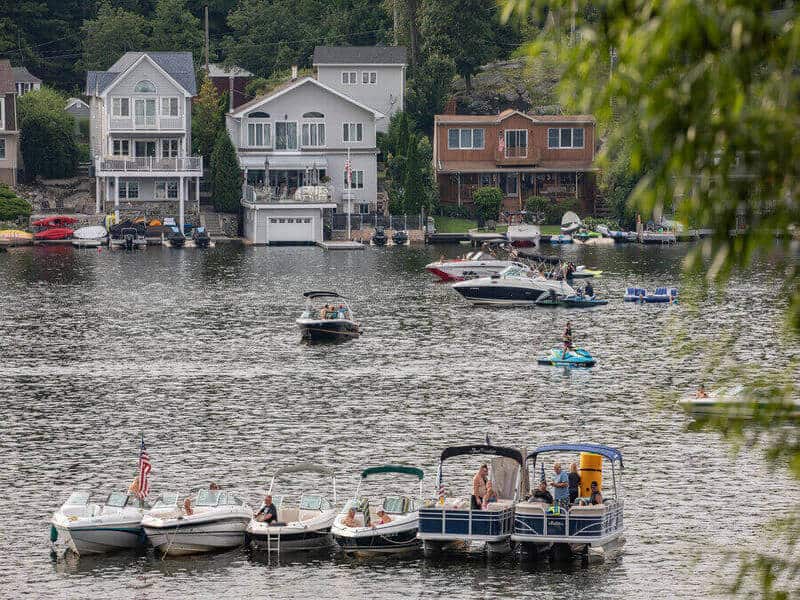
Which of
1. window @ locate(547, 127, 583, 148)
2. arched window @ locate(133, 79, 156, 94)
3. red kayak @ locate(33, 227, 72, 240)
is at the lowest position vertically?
red kayak @ locate(33, 227, 72, 240)

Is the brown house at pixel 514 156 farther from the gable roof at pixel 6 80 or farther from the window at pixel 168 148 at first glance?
the gable roof at pixel 6 80

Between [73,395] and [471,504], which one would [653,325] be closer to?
[73,395]

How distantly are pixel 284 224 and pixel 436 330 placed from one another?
5496 centimetres

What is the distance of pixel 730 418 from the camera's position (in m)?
16.5

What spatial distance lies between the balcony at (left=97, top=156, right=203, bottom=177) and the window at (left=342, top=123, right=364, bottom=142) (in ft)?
47.1

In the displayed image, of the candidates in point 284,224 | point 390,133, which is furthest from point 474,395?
point 390,133

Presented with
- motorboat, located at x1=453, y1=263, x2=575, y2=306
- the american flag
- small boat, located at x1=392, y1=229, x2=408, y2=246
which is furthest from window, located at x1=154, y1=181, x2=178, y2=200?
the american flag

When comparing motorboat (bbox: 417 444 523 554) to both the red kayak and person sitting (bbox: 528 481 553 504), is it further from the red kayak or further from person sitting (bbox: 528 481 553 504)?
the red kayak

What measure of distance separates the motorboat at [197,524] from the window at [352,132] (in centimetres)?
10587

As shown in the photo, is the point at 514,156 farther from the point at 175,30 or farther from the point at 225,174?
the point at 175,30

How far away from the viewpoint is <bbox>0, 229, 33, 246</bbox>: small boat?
13900 cm

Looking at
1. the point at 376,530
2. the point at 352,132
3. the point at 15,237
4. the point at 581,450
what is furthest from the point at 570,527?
the point at 352,132

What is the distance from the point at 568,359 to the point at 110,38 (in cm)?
10187

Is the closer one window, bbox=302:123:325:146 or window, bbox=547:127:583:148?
window, bbox=302:123:325:146
